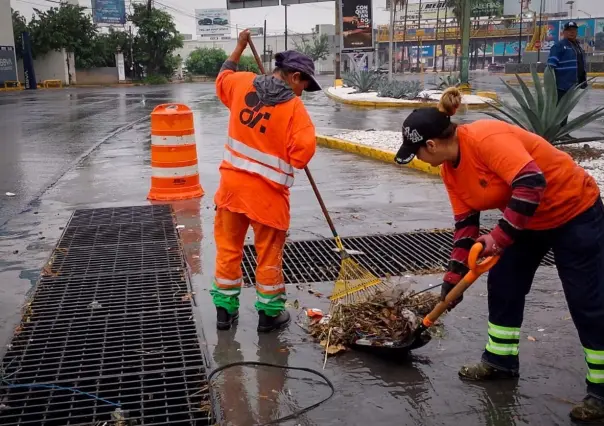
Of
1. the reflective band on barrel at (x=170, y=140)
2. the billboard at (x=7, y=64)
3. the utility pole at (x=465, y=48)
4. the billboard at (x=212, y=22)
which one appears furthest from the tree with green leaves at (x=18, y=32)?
the billboard at (x=212, y=22)

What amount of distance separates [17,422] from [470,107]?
17152 mm

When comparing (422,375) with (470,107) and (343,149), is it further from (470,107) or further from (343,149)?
(470,107)

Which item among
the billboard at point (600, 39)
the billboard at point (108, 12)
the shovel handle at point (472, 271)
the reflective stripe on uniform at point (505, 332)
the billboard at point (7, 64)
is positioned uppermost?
the billboard at point (108, 12)

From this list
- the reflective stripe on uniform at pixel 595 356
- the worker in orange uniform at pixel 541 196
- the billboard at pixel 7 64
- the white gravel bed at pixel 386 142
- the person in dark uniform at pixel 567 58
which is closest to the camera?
the worker in orange uniform at pixel 541 196

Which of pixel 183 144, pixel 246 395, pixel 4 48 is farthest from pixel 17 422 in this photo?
pixel 4 48

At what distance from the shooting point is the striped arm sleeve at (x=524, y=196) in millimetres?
2727

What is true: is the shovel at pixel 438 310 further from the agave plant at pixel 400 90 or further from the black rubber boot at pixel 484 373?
the agave plant at pixel 400 90

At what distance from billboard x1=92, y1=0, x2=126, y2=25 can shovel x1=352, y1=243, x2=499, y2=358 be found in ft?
202

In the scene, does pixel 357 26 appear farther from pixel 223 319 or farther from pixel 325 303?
pixel 223 319

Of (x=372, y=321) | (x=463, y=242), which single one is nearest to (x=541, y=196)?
(x=463, y=242)

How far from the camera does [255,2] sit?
3538 cm

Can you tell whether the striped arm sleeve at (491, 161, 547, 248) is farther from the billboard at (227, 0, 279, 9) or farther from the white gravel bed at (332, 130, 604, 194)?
the billboard at (227, 0, 279, 9)

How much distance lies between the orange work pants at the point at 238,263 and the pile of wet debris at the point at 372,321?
32cm

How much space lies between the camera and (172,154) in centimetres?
757
